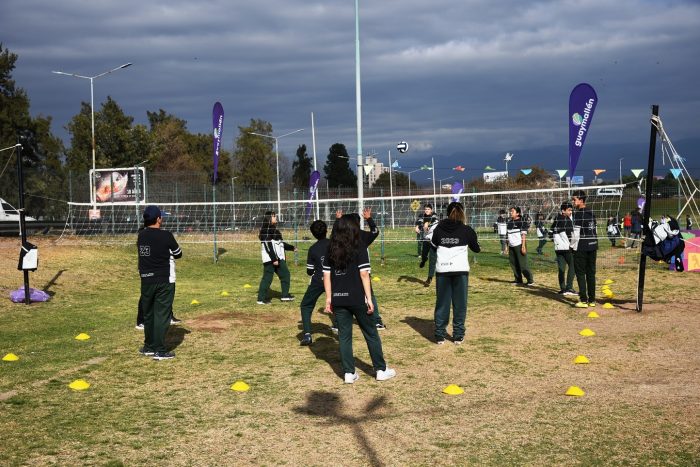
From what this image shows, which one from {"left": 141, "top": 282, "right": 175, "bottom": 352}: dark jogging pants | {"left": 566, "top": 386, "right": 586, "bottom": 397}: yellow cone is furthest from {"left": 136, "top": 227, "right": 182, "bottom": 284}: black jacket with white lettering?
{"left": 566, "top": 386, "right": 586, "bottom": 397}: yellow cone

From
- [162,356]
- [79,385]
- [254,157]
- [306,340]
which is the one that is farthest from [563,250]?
[254,157]

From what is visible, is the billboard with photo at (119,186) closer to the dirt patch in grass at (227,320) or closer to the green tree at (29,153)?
the green tree at (29,153)

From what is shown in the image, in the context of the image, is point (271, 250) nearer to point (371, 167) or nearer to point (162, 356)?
point (162, 356)

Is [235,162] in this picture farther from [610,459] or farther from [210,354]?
[610,459]

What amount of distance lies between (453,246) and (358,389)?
296 centimetres

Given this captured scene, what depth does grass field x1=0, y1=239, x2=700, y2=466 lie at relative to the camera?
20.7 feet

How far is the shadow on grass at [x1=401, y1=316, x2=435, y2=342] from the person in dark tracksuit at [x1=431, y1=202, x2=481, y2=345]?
665 millimetres

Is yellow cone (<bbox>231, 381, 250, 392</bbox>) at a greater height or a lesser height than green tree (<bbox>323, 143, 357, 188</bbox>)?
lesser

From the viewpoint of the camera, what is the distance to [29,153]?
135 ft

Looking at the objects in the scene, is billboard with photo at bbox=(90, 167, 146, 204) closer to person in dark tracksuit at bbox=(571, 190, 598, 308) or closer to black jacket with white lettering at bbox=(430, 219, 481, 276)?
person in dark tracksuit at bbox=(571, 190, 598, 308)

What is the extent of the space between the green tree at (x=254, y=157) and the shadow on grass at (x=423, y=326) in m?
50.0

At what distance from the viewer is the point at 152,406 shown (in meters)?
7.83

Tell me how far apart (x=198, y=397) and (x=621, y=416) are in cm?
457

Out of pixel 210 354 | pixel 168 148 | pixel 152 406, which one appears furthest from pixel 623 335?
pixel 168 148
